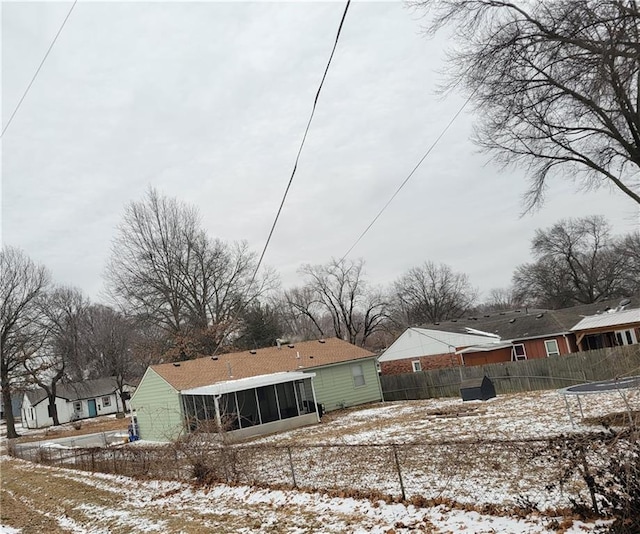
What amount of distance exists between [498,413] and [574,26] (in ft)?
39.7

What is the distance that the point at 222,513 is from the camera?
30.1ft

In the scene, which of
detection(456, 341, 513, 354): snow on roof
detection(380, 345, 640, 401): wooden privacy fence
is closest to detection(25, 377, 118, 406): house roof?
detection(380, 345, 640, 401): wooden privacy fence

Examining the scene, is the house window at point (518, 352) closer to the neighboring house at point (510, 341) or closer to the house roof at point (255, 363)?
the neighboring house at point (510, 341)

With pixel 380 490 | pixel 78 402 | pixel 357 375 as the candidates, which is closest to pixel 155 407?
pixel 357 375

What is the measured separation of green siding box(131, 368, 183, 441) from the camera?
23.2m

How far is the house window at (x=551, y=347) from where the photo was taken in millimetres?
31188

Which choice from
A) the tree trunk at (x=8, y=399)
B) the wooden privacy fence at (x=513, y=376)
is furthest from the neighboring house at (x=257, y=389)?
the tree trunk at (x=8, y=399)

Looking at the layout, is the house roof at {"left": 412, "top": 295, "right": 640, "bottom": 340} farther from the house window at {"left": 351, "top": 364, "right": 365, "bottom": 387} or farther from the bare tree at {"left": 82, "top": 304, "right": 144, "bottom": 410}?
the bare tree at {"left": 82, "top": 304, "right": 144, "bottom": 410}

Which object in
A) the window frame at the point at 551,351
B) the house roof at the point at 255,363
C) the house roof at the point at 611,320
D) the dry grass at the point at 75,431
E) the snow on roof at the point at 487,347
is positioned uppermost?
the house roof at the point at 255,363

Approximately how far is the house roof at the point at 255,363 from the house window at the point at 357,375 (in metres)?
0.64

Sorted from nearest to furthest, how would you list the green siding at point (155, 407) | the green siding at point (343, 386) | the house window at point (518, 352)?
the green siding at point (155, 407)
the green siding at point (343, 386)
the house window at point (518, 352)

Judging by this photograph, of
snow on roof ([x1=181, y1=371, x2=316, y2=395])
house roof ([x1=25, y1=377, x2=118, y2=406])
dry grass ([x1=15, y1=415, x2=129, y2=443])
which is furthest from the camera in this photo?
house roof ([x1=25, y1=377, x2=118, y2=406])

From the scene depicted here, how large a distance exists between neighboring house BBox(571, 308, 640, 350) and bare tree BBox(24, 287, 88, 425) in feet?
122

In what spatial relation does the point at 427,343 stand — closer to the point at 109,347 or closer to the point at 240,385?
the point at 240,385
